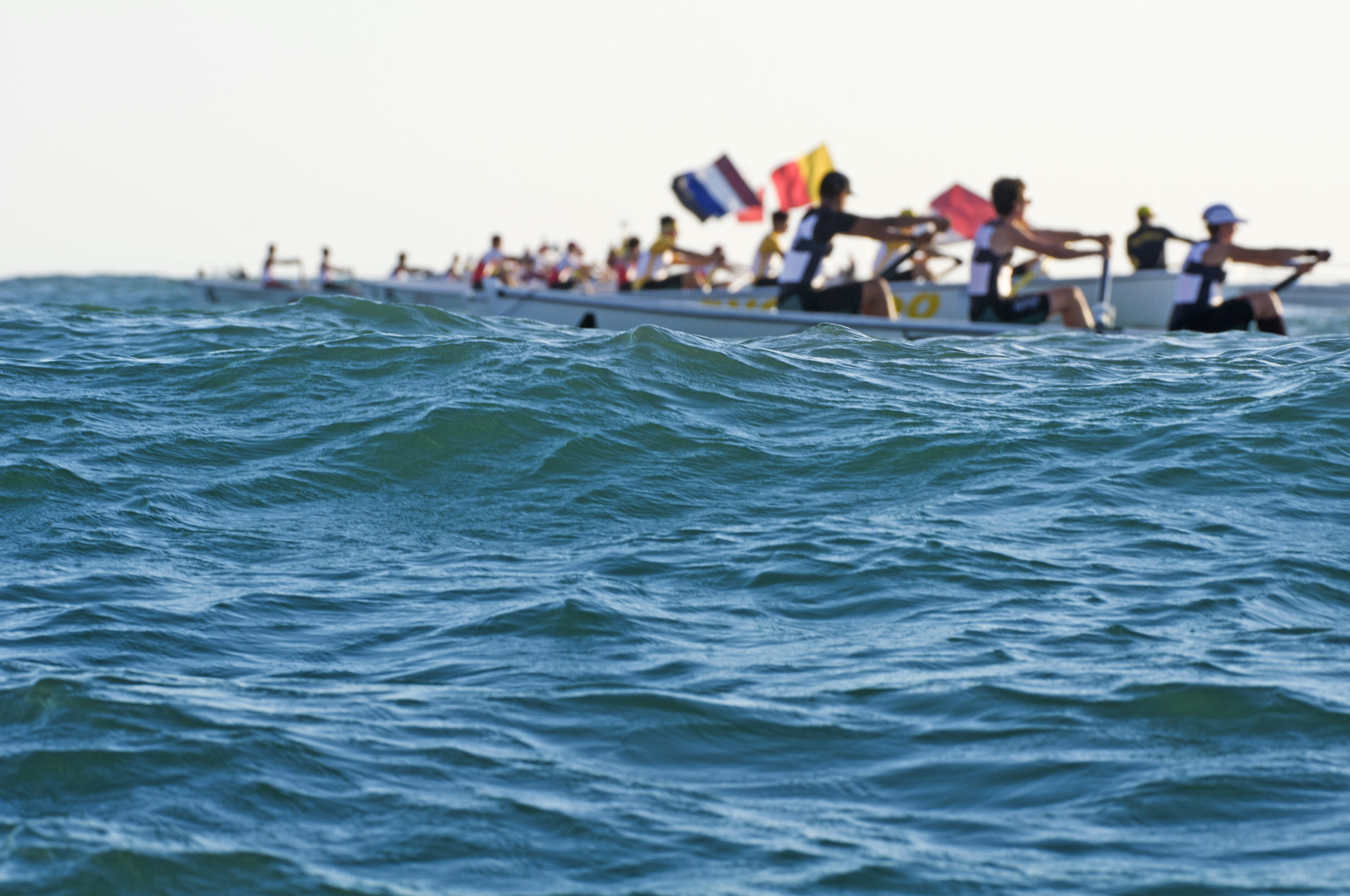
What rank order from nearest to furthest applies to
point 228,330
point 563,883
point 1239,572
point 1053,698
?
point 563,883
point 1053,698
point 1239,572
point 228,330

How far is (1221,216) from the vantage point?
452 inches

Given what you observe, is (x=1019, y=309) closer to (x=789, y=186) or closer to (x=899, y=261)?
(x=899, y=261)

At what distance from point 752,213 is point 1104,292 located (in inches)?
431

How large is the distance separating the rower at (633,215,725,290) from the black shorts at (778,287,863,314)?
7.65 meters

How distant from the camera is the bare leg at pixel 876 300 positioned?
39.3 ft

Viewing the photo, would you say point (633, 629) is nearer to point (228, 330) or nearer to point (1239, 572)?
point (1239, 572)

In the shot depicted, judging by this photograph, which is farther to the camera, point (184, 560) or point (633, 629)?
point (184, 560)

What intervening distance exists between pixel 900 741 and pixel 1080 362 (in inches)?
235

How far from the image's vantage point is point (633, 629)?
13.9ft

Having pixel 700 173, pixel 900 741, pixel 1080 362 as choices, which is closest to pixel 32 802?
pixel 900 741

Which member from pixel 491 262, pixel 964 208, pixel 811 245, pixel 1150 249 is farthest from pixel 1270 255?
pixel 491 262

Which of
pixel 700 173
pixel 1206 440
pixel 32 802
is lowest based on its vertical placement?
pixel 32 802

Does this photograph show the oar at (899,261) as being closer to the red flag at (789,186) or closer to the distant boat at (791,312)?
the distant boat at (791,312)

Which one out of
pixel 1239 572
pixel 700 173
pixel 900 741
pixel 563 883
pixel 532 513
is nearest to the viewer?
pixel 563 883
